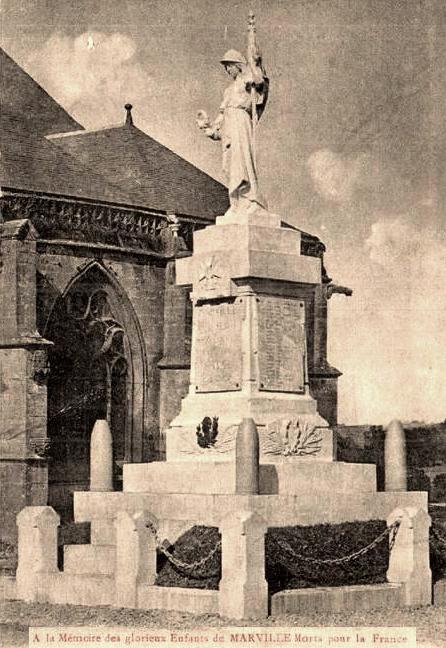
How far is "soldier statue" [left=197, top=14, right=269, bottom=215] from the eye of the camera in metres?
18.8

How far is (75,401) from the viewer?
3566 centimetres

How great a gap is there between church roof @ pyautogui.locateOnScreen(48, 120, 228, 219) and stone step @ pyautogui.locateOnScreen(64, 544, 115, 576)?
20.7m

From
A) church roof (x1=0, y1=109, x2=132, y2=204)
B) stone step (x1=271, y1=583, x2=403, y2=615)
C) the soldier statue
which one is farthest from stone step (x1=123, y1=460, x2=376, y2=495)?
church roof (x1=0, y1=109, x2=132, y2=204)

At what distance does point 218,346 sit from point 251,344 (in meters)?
0.54

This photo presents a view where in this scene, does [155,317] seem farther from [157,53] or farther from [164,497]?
[164,497]

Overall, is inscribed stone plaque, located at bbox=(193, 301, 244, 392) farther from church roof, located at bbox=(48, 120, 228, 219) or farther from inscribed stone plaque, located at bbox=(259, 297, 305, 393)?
church roof, located at bbox=(48, 120, 228, 219)

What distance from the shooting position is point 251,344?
59.4 ft

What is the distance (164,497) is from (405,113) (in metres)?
13.9

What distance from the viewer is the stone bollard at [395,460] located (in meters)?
19.0

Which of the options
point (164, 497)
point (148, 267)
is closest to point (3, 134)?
point (148, 267)

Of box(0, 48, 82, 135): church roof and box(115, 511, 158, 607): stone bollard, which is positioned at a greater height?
box(0, 48, 82, 135): church roof

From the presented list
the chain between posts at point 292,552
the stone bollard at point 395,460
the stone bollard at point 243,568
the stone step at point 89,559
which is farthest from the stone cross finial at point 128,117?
the stone bollard at point 243,568

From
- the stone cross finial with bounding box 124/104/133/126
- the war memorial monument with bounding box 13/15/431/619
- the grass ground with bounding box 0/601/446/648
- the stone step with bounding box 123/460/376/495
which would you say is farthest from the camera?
the stone cross finial with bounding box 124/104/133/126

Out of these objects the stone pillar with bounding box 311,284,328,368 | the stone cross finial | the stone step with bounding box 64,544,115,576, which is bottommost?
the stone step with bounding box 64,544,115,576
